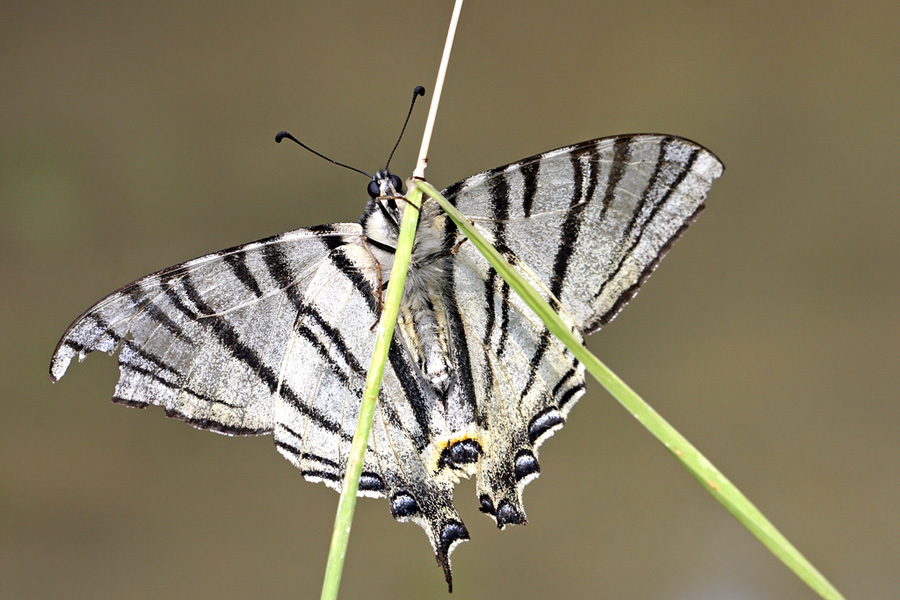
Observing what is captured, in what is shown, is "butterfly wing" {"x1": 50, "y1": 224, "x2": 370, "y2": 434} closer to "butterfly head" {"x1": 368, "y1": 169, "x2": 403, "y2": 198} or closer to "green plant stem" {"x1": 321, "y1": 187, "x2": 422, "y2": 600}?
"butterfly head" {"x1": 368, "y1": 169, "x2": 403, "y2": 198}

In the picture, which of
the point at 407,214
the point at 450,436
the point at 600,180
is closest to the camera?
the point at 407,214

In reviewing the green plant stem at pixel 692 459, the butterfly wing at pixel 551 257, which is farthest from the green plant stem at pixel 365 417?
the butterfly wing at pixel 551 257

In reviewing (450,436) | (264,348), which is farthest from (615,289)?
(264,348)

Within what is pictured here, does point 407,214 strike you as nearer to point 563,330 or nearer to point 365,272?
point 563,330

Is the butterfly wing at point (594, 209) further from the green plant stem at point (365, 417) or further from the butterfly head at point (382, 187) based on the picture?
the green plant stem at point (365, 417)

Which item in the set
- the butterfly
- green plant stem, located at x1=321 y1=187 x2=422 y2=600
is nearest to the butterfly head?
the butterfly

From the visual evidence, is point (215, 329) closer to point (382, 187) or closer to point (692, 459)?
point (382, 187)

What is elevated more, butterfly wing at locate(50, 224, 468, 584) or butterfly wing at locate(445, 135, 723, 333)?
butterfly wing at locate(445, 135, 723, 333)

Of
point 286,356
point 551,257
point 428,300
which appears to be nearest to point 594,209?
point 551,257
